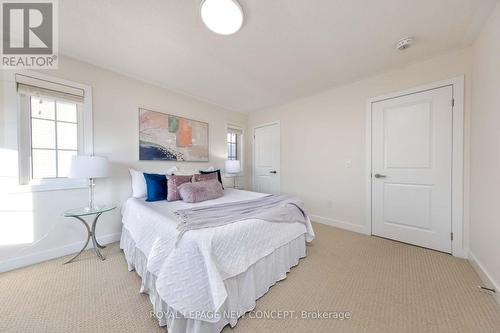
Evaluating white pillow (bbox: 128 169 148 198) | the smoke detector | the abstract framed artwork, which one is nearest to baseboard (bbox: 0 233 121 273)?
white pillow (bbox: 128 169 148 198)

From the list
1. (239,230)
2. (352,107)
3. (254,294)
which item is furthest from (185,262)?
(352,107)

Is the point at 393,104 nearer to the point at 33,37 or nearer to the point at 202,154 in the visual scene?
the point at 202,154

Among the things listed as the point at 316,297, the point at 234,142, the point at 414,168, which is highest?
the point at 234,142

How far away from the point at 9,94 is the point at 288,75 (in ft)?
10.6

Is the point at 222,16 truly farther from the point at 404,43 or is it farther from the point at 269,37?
the point at 404,43

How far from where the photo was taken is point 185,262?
3.66 feet

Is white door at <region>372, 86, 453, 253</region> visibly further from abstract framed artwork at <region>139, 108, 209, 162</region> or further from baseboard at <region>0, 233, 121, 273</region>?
baseboard at <region>0, 233, 121, 273</region>

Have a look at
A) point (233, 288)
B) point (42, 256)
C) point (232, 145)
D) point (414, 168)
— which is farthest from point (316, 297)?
point (232, 145)

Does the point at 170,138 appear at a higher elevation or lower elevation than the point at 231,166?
higher

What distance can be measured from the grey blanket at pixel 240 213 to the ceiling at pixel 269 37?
1.75 metres

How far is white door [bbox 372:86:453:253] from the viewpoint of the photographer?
84.5 inches

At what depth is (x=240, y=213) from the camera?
165 cm

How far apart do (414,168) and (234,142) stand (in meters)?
3.35

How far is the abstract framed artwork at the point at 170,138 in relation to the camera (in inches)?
110
